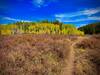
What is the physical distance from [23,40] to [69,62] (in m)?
2.75

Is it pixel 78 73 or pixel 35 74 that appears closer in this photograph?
pixel 35 74

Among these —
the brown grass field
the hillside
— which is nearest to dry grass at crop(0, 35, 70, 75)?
the brown grass field

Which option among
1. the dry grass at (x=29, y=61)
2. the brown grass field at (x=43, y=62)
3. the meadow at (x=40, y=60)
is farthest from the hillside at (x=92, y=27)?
the dry grass at (x=29, y=61)

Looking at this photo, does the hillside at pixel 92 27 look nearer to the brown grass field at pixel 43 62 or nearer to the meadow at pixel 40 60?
the meadow at pixel 40 60

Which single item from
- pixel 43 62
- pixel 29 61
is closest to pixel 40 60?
pixel 43 62

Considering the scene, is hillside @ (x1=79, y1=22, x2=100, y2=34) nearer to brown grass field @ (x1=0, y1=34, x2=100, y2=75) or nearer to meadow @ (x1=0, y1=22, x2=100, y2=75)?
meadow @ (x1=0, y1=22, x2=100, y2=75)

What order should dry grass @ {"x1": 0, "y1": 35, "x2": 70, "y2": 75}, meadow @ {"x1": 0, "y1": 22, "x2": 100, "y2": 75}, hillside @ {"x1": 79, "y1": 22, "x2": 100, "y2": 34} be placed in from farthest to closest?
hillside @ {"x1": 79, "y1": 22, "x2": 100, "y2": 34}
meadow @ {"x1": 0, "y1": 22, "x2": 100, "y2": 75}
dry grass @ {"x1": 0, "y1": 35, "x2": 70, "y2": 75}

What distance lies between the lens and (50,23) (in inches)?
239

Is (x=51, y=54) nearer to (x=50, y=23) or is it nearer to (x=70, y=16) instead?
(x=50, y=23)

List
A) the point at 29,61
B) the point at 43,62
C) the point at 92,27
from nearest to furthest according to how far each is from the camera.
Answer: the point at 29,61 → the point at 43,62 → the point at 92,27

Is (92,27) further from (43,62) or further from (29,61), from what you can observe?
(29,61)

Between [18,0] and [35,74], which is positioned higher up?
[18,0]

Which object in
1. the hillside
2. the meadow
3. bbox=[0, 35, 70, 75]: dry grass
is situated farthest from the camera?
the hillside

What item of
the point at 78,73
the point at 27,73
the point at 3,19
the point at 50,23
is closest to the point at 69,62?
the point at 78,73
